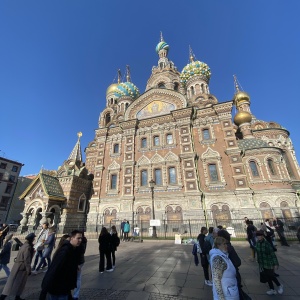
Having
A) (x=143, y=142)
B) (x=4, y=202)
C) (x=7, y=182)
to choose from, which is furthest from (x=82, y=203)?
(x=7, y=182)

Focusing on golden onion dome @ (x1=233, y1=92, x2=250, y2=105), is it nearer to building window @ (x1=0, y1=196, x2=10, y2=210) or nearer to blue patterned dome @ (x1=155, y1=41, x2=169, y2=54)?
blue patterned dome @ (x1=155, y1=41, x2=169, y2=54)

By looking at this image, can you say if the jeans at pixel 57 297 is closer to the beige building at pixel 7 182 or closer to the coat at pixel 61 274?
the coat at pixel 61 274

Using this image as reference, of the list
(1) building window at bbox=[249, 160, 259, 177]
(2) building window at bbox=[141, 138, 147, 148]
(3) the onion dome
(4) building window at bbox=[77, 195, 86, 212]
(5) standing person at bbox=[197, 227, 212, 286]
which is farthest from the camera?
(3) the onion dome

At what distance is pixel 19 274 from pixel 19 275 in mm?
22

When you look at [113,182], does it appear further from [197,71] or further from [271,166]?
[197,71]

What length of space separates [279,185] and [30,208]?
25.5m

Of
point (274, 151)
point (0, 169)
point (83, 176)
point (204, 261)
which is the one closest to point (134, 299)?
point (204, 261)

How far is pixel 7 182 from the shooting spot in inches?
1430

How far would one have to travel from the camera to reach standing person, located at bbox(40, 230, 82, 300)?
263cm

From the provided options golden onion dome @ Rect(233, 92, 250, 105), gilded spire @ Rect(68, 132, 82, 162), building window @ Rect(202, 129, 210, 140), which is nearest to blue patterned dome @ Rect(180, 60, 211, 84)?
golden onion dome @ Rect(233, 92, 250, 105)

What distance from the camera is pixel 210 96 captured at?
1066 inches

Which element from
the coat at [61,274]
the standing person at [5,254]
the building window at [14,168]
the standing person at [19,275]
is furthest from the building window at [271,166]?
the building window at [14,168]

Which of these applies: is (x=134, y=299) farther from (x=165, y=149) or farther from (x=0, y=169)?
(x=0, y=169)

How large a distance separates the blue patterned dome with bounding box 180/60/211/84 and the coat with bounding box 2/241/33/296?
3134 centimetres
